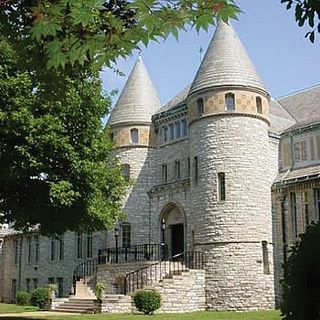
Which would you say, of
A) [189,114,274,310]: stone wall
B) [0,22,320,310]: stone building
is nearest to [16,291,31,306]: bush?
[0,22,320,310]: stone building

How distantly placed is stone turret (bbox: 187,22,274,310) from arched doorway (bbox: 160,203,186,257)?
140 inches

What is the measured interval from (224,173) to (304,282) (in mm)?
21494

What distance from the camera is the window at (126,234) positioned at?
1422 inches

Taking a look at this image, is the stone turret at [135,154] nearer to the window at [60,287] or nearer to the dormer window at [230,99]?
the window at [60,287]

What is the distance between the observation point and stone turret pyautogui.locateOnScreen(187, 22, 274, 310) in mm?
28781

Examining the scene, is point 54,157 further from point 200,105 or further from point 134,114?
point 134,114

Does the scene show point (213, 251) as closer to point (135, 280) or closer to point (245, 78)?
point (135, 280)

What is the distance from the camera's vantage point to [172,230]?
34812 millimetres

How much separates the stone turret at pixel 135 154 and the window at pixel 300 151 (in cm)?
933

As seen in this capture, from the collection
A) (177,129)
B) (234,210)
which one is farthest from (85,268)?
(234,210)

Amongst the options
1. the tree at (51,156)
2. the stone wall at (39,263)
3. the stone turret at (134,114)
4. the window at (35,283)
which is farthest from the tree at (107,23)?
the window at (35,283)

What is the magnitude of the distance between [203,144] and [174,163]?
502cm

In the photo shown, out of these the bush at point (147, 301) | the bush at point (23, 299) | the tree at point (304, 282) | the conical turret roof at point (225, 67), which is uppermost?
the conical turret roof at point (225, 67)

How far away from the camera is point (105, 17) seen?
5.26 m
